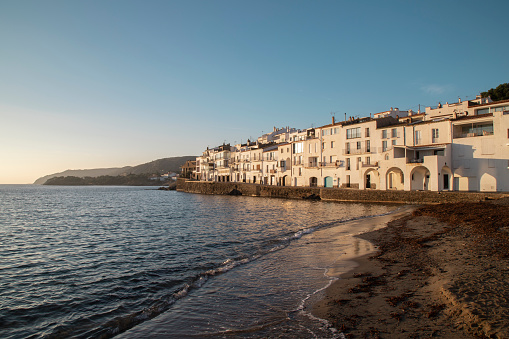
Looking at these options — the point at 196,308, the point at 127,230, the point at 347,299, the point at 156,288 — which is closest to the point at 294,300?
the point at 347,299

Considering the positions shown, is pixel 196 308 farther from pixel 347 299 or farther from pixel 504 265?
pixel 504 265

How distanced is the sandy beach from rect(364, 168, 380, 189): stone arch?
37.2 m

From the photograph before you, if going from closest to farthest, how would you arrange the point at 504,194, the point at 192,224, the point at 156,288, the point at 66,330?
the point at 66,330 → the point at 156,288 → the point at 192,224 → the point at 504,194

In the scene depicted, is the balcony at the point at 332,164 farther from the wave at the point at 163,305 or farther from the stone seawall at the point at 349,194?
the wave at the point at 163,305

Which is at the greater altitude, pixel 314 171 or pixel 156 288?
pixel 314 171

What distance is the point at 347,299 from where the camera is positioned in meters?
8.66

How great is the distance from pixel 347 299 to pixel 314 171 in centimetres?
5639

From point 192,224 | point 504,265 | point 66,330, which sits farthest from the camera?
point 192,224

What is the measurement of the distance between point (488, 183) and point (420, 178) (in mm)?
8103

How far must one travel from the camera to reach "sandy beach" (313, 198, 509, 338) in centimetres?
641

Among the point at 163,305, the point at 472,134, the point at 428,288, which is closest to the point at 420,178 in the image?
the point at 472,134

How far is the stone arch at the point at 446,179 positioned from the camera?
4188 centimetres

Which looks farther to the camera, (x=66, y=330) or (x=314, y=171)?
(x=314, y=171)

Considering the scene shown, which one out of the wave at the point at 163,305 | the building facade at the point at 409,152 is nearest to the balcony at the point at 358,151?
the building facade at the point at 409,152
